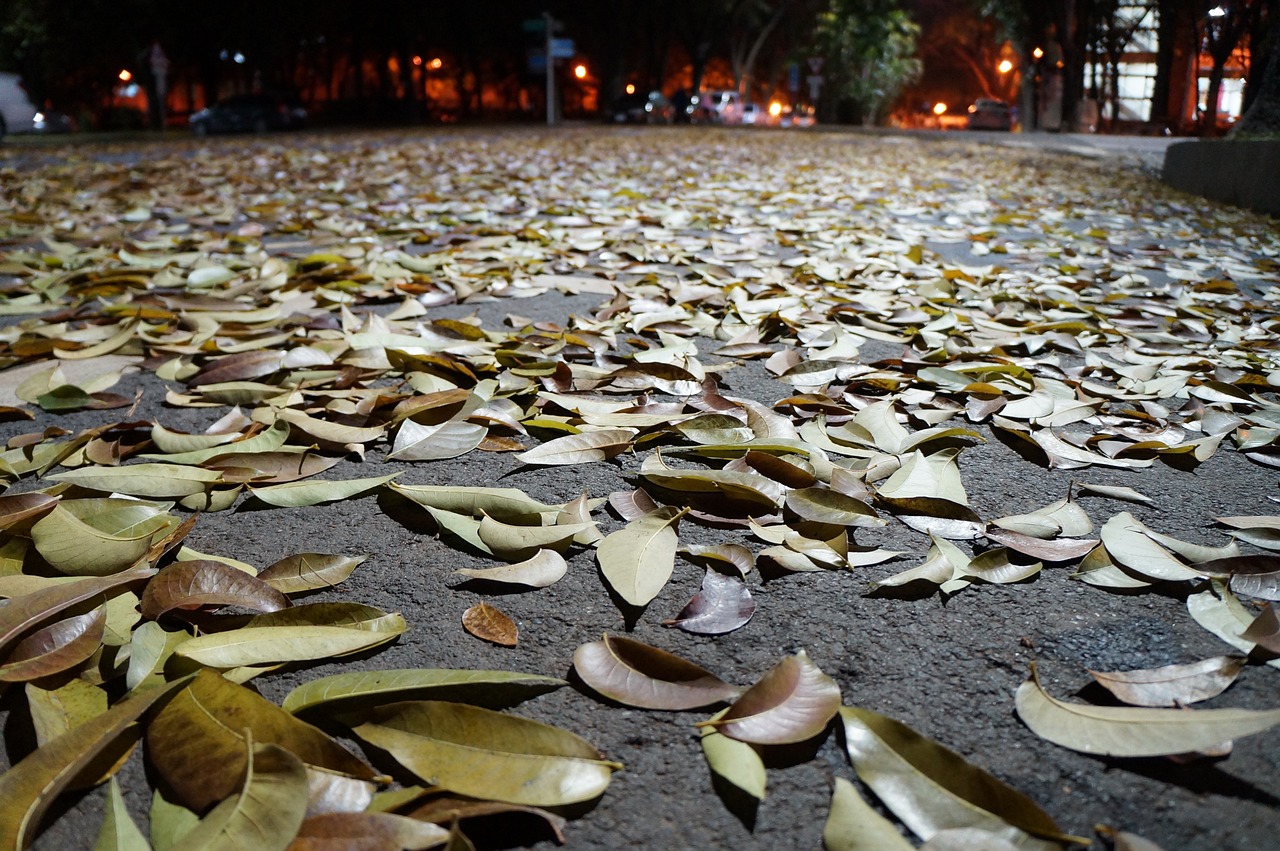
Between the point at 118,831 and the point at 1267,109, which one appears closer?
the point at 118,831

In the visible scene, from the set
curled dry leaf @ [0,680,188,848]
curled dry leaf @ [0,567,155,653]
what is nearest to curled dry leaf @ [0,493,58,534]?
curled dry leaf @ [0,567,155,653]

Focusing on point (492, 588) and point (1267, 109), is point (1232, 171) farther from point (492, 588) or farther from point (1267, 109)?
point (492, 588)

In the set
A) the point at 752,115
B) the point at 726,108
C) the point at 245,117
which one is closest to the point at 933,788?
the point at 245,117

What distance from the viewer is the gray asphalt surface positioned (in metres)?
1.01

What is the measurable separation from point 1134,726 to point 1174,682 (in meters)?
0.13

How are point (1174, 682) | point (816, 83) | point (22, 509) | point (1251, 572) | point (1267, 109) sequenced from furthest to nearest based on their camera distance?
point (816, 83)
point (1267, 109)
point (22, 509)
point (1251, 572)
point (1174, 682)

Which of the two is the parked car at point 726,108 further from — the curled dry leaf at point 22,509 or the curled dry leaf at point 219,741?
the curled dry leaf at point 219,741

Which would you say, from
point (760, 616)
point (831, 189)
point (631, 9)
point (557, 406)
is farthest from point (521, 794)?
point (631, 9)

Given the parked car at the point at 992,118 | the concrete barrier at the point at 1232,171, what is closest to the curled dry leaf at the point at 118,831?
the concrete barrier at the point at 1232,171

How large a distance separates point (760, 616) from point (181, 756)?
76 cm

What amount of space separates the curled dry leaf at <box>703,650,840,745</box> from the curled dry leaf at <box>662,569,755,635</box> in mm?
150

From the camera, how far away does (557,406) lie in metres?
2.19

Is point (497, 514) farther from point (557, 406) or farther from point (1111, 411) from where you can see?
point (1111, 411)

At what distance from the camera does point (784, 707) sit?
Result: 1.14m
